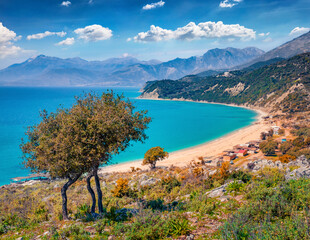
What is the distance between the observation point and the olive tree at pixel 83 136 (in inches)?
468

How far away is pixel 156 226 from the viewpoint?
30.3ft

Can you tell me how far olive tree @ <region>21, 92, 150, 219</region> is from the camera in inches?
468

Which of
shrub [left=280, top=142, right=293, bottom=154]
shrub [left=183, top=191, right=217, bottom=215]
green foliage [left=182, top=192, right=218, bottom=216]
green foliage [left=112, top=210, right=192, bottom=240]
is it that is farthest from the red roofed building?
green foliage [left=112, top=210, right=192, bottom=240]

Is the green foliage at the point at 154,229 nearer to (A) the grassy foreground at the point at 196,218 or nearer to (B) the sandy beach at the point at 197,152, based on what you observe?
(A) the grassy foreground at the point at 196,218

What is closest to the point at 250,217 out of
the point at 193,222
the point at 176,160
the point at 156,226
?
the point at 193,222

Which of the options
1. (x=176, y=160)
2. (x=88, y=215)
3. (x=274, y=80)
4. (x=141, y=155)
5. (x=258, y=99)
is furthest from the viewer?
(x=274, y=80)

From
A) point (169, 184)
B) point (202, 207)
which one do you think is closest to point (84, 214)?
point (202, 207)

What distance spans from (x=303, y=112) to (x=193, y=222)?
122263 millimetres

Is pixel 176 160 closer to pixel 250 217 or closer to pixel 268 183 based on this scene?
pixel 268 183

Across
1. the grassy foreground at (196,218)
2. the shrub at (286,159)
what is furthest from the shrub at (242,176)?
the shrub at (286,159)

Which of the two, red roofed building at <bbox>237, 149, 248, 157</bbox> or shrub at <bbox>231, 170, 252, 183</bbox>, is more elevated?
shrub at <bbox>231, 170, 252, 183</bbox>

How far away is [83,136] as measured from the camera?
40.3 ft

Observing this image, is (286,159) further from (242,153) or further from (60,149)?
(60,149)

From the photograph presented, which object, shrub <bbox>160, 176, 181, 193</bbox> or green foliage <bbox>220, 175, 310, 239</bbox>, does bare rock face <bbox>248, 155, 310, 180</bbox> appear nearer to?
green foliage <bbox>220, 175, 310, 239</bbox>
